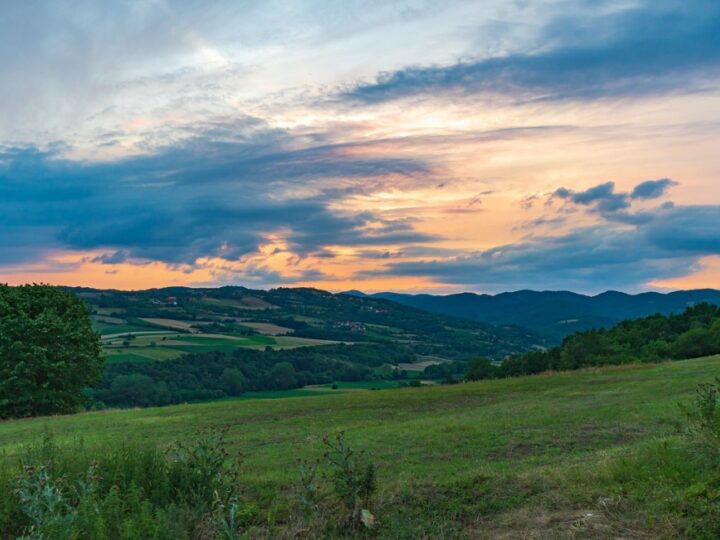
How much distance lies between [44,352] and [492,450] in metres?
37.3

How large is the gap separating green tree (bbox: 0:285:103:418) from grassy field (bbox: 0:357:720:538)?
6.83 m

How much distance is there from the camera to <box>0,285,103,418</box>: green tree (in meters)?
43.9

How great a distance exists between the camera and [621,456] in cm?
1343

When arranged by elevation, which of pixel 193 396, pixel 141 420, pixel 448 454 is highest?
pixel 448 454

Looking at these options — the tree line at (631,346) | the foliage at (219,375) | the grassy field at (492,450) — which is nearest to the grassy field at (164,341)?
the foliage at (219,375)

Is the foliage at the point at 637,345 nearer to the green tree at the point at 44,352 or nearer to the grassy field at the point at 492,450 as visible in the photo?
the grassy field at the point at 492,450

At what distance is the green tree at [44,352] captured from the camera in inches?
1730

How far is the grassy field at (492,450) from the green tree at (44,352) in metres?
6.83

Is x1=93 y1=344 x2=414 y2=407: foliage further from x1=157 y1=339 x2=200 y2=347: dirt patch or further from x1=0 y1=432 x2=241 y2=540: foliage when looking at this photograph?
x1=0 y1=432 x2=241 y2=540: foliage

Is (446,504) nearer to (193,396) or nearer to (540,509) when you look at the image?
(540,509)

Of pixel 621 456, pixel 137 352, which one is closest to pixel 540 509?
pixel 621 456

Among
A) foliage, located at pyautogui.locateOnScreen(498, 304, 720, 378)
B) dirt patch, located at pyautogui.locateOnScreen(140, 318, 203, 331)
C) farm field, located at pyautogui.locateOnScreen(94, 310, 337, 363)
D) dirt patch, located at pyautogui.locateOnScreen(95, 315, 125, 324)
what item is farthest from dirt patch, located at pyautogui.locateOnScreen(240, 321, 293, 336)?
foliage, located at pyautogui.locateOnScreen(498, 304, 720, 378)

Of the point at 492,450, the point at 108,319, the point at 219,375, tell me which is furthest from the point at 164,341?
the point at 492,450

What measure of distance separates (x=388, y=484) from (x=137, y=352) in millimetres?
117908
